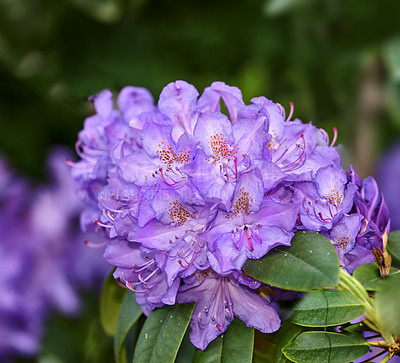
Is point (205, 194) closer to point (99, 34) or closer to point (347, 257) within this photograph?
point (347, 257)

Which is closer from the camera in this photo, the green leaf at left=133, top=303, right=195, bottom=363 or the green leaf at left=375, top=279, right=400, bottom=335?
the green leaf at left=375, top=279, right=400, bottom=335

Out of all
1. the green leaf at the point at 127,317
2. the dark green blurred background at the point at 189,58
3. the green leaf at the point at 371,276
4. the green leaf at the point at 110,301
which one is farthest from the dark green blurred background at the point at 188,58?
the green leaf at the point at 371,276

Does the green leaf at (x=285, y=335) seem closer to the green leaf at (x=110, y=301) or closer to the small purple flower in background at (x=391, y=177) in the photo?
the green leaf at (x=110, y=301)

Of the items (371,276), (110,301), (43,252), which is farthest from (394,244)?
(43,252)

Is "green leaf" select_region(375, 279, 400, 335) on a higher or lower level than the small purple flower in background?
lower

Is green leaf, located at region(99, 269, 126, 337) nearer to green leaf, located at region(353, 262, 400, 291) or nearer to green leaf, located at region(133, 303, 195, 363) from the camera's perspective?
green leaf, located at region(133, 303, 195, 363)

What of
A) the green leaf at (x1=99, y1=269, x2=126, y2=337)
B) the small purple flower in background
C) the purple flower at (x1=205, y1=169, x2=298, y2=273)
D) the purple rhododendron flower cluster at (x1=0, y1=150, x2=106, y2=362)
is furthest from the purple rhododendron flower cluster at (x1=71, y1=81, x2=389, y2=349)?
the small purple flower in background
